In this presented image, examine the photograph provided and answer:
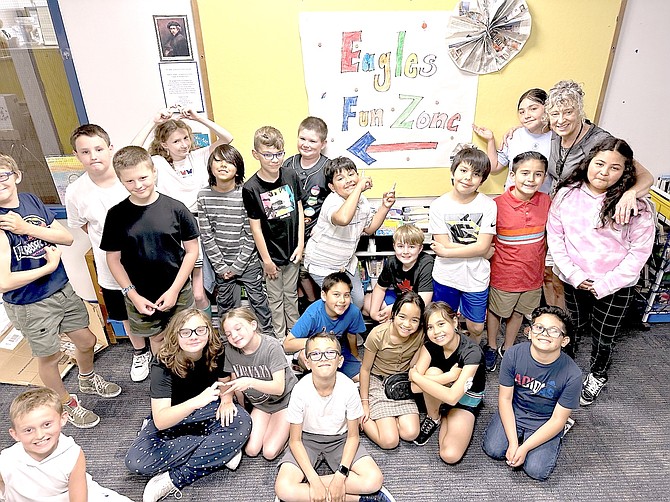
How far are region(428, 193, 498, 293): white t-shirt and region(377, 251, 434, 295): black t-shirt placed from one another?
5cm

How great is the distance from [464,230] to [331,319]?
793mm

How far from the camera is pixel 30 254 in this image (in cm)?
214

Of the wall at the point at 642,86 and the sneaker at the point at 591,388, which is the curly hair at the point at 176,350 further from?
the wall at the point at 642,86

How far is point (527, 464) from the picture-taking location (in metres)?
2.14

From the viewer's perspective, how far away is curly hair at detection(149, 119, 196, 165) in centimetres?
259

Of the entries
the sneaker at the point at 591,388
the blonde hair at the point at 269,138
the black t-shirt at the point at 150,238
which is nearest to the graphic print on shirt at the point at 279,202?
the blonde hair at the point at 269,138

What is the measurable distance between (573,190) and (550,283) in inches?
29.1

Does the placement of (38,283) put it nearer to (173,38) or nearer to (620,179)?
(173,38)

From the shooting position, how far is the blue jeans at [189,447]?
2113 millimetres

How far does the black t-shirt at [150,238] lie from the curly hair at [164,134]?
1.50 ft

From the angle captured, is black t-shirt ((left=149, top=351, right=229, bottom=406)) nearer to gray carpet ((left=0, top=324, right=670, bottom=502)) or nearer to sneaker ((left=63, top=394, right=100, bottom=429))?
gray carpet ((left=0, top=324, right=670, bottom=502))

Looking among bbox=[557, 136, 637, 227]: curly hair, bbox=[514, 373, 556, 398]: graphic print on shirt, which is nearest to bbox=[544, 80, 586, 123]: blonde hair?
bbox=[557, 136, 637, 227]: curly hair

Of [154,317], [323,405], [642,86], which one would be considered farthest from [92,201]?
[642,86]

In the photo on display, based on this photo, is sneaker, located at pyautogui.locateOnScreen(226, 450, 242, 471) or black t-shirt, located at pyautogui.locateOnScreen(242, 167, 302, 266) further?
black t-shirt, located at pyautogui.locateOnScreen(242, 167, 302, 266)
